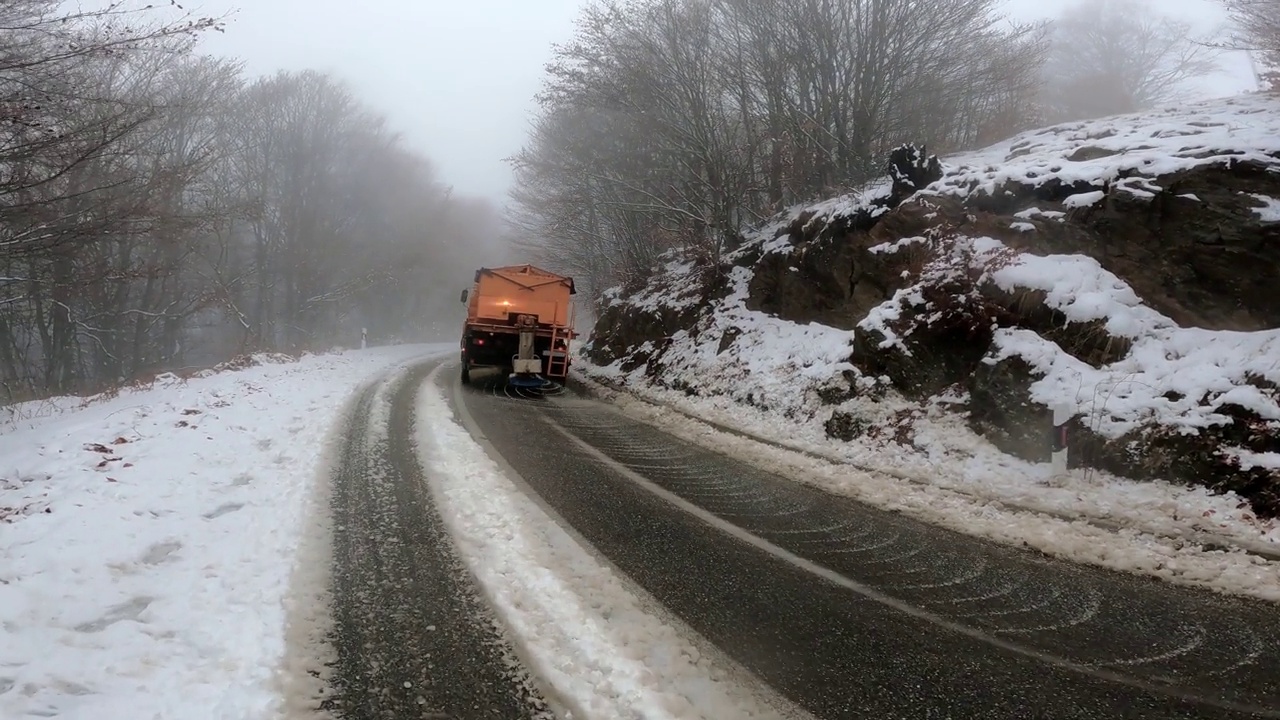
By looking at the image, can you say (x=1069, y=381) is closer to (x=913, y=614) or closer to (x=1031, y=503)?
(x=1031, y=503)

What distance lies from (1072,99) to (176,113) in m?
34.0

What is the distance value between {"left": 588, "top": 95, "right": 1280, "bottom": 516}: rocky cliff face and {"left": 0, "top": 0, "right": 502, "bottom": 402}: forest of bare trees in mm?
9641

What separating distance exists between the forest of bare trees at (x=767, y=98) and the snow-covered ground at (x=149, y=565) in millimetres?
11622

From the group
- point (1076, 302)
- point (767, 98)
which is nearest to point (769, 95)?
point (767, 98)

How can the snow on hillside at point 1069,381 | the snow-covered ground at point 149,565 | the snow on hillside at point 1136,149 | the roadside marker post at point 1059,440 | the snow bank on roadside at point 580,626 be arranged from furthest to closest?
the snow on hillside at point 1136,149, the roadside marker post at point 1059,440, the snow on hillside at point 1069,381, the snow bank on roadside at point 580,626, the snow-covered ground at point 149,565

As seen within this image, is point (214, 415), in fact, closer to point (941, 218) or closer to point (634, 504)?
point (634, 504)

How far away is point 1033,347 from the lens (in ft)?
22.2

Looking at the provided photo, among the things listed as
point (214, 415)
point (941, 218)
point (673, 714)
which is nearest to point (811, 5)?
point (941, 218)

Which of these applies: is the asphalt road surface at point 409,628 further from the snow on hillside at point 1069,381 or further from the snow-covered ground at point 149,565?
the snow on hillside at point 1069,381

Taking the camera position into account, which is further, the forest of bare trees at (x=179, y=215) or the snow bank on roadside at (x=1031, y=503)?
the forest of bare trees at (x=179, y=215)

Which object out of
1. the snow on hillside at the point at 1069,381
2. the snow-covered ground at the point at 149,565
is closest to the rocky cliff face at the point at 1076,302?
the snow on hillside at the point at 1069,381

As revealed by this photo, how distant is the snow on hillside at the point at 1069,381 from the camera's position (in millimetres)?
4809

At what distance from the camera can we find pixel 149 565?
3.48m

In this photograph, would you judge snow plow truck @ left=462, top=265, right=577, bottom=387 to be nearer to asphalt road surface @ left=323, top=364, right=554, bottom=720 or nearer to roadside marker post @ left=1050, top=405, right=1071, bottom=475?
asphalt road surface @ left=323, top=364, right=554, bottom=720
